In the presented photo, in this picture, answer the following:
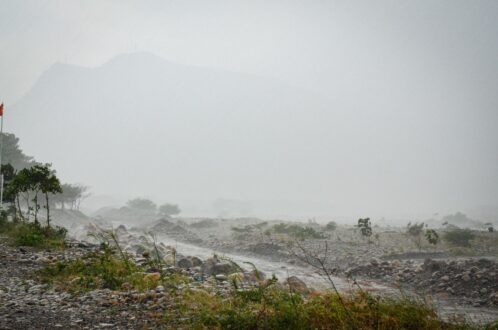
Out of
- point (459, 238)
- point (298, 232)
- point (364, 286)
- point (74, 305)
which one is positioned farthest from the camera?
point (298, 232)

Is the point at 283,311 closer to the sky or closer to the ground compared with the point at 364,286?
closer to the sky

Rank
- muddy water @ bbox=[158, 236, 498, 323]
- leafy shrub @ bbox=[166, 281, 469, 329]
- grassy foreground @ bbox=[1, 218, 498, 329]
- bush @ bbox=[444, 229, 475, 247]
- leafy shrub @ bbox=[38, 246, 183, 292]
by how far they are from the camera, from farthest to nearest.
Answer: bush @ bbox=[444, 229, 475, 247], muddy water @ bbox=[158, 236, 498, 323], leafy shrub @ bbox=[38, 246, 183, 292], grassy foreground @ bbox=[1, 218, 498, 329], leafy shrub @ bbox=[166, 281, 469, 329]

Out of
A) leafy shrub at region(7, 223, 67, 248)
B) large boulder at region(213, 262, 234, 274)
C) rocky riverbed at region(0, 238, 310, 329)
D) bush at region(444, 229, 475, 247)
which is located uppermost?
leafy shrub at region(7, 223, 67, 248)

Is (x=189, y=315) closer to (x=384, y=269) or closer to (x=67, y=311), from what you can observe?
(x=67, y=311)

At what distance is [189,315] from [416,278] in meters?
15.0

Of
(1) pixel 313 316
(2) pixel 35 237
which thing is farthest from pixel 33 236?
(1) pixel 313 316

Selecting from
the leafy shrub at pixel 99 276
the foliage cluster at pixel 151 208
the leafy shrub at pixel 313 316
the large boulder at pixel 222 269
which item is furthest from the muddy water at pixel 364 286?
the foliage cluster at pixel 151 208

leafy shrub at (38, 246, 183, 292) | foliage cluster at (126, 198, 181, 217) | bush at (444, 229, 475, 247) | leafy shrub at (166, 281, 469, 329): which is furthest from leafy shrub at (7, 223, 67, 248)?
foliage cluster at (126, 198, 181, 217)

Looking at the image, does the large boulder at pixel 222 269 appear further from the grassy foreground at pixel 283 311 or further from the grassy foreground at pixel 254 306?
the grassy foreground at pixel 283 311

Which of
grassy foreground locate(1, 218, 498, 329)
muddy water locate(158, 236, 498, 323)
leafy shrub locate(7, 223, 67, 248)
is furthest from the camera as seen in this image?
leafy shrub locate(7, 223, 67, 248)

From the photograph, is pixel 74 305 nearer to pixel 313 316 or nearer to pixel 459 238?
pixel 313 316

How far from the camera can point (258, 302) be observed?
7.44 meters

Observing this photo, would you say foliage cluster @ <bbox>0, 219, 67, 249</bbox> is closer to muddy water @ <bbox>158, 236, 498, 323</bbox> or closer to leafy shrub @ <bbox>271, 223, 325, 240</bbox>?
muddy water @ <bbox>158, 236, 498, 323</bbox>

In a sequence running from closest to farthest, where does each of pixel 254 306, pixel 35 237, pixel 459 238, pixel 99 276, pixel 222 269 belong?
pixel 254 306 < pixel 99 276 < pixel 222 269 < pixel 35 237 < pixel 459 238
